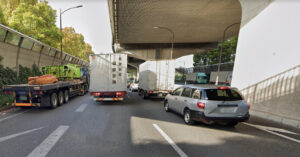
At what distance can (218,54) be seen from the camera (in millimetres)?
40188

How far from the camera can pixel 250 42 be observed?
847 cm

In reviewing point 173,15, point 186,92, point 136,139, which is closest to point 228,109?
point 186,92

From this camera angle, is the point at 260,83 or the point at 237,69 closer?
the point at 260,83

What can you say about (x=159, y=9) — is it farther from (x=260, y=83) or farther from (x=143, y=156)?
(x=143, y=156)

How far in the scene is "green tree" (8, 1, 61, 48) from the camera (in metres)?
13.5

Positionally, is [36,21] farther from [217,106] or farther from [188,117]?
[217,106]

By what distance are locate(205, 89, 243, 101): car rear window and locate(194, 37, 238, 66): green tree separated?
119ft

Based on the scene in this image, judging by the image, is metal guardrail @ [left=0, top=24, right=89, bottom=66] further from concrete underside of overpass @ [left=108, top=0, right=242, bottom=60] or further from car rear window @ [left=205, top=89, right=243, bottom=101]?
car rear window @ [left=205, top=89, right=243, bottom=101]

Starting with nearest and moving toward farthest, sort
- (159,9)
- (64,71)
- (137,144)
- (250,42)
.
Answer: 1. (137,144)
2. (250,42)
3. (64,71)
4. (159,9)

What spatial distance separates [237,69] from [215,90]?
5.85m

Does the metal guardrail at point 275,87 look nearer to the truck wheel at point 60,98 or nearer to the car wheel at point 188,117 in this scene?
the car wheel at point 188,117

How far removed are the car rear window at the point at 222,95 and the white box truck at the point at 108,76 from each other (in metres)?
6.09

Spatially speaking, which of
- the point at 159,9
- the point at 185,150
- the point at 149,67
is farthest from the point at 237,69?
the point at 159,9

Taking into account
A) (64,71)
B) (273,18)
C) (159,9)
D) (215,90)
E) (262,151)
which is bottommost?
(262,151)
